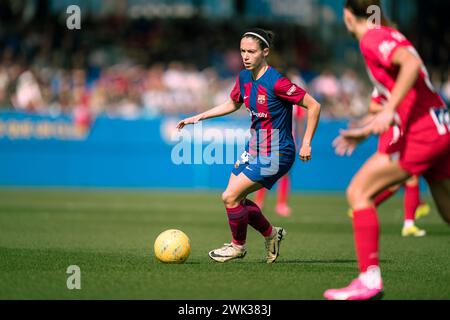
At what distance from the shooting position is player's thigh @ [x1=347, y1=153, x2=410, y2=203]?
731 cm

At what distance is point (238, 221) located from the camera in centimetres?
980

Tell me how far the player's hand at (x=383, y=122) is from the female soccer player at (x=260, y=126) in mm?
2518

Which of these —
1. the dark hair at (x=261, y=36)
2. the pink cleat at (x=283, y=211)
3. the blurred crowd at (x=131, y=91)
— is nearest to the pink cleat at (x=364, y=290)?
the dark hair at (x=261, y=36)

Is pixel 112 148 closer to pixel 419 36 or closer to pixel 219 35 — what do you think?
pixel 219 35

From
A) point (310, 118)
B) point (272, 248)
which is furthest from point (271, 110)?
point (272, 248)

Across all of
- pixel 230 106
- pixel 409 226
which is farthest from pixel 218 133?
pixel 230 106

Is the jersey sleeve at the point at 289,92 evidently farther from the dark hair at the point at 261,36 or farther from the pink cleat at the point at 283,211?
the pink cleat at the point at 283,211

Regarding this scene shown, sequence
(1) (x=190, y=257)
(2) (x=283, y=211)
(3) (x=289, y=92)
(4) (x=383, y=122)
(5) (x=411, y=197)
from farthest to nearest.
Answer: (2) (x=283, y=211), (5) (x=411, y=197), (1) (x=190, y=257), (3) (x=289, y=92), (4) (x=383, y=122)

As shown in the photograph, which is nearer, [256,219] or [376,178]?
[376,178]

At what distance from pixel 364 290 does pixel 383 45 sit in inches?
74.1

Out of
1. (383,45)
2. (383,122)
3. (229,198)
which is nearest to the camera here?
(383,122)

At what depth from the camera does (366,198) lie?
24.2 ft

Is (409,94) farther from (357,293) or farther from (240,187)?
(240,187)
